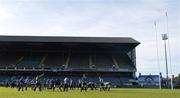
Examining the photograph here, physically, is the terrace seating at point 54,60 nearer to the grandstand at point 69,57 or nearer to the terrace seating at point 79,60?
the grandstand at point 69,57

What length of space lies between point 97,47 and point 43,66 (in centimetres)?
1424

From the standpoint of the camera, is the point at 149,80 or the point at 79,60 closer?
the point at 149,80

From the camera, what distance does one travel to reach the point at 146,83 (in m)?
77.3

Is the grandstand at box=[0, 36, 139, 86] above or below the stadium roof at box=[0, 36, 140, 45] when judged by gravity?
below

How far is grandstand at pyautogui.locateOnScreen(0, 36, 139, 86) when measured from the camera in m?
75.9

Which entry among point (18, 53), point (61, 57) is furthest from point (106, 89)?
point (18, 53)

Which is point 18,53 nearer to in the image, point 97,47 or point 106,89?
point 97,47

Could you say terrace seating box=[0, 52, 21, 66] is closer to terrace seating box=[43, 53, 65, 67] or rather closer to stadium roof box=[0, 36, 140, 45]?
stadium roof box=[0, 36, 140, 45]

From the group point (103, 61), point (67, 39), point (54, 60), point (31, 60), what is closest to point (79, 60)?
point (103, 61)

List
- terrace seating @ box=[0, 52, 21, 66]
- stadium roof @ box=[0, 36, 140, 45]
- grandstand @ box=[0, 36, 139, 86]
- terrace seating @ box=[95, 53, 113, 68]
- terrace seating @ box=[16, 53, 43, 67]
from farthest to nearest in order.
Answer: stadium roof @ box=[0, 36, 140, 45]
terrace seating @ box=[95, 53, 113, 68]
terrace seating @ box=[0, 52, 21, 66]
terrace seating @ box=[16, 53, 43, 67]
grandstand @ box=[0, 36, 139, 86]

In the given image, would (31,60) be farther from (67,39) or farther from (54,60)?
(67,39)

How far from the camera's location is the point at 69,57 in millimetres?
80875

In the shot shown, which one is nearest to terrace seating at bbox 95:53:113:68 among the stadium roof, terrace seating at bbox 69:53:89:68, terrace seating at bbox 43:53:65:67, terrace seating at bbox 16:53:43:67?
terrace seating at bbox 69:53:89:68

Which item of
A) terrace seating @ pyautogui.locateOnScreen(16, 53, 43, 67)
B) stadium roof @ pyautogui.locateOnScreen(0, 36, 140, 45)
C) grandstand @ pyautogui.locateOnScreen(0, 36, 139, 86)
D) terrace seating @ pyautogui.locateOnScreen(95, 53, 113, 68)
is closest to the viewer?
grandstand @ pyautogui.locateOnScreen(0, 36, 139, 86)
